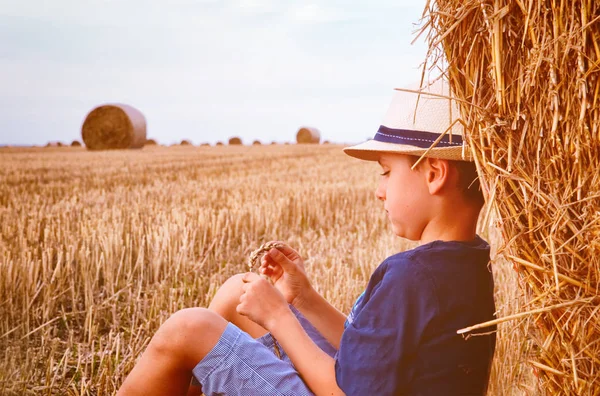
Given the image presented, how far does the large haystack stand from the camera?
1.37 m

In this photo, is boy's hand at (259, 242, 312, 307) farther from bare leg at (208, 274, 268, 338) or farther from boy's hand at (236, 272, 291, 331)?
boy's hand at (236, 272, 291, 331)

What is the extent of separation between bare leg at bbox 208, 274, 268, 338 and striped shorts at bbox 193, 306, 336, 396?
0.38m

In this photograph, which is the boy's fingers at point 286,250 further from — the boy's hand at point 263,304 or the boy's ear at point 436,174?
the boy's ear at point 436,174

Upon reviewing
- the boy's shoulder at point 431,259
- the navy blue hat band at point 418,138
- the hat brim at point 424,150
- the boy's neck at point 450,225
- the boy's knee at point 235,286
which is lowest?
the boy's knee at point 235,286

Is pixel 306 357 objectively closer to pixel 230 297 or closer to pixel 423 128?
pixel 230 297

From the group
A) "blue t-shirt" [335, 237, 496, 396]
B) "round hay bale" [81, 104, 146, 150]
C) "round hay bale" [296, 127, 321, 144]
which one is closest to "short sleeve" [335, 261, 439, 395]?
"blue t-shirt" [335, 237, 496, 396]

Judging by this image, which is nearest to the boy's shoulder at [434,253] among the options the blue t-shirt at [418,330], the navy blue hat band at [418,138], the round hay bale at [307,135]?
the blue t-shirt at [418,330]

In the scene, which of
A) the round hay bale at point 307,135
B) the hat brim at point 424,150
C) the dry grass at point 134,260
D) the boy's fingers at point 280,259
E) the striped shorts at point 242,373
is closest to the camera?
the hat brim at point 424,150

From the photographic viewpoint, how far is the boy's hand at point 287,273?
1.96m

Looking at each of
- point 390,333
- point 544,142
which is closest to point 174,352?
point 390,333

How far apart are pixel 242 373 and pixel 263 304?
0.19m

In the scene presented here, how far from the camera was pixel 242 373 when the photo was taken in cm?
161

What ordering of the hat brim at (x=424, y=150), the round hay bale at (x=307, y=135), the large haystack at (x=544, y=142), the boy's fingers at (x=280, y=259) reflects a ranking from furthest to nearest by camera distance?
the round hay bale at (x=307, y=135), the boy's fingers at (x=280, y=259), the hat brim at (x=424, y=150), the large haystack at (x=544, y=142)

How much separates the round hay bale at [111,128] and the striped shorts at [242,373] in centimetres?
1528
